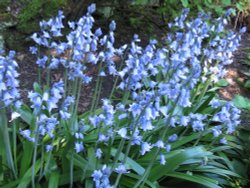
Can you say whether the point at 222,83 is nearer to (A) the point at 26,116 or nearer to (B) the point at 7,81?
(A) the point at 26,116

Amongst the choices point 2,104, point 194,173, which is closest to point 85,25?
point 2,104

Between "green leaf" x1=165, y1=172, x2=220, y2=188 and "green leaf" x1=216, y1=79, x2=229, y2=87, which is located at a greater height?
"green leaf" x1=216, y1=79, x2=229, y2=87

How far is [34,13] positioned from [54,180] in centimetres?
318

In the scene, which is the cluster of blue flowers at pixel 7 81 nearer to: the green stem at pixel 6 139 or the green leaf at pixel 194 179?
the green stem at pixel 6 139

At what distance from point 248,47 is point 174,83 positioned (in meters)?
5.69

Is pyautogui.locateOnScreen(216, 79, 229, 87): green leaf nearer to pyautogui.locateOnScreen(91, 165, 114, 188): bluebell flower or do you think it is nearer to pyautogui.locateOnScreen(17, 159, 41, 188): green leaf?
pyautogui.locateOnScreen(17, 159, 41, 188): green leaf

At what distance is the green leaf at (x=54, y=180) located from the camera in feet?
9.81

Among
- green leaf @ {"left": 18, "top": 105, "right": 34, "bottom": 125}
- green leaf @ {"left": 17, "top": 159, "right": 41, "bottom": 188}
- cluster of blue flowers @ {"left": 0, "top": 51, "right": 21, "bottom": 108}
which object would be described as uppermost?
cluster of blue flowers @ {"left": 0, "top": 51, "right": 21, "bottom": 108}

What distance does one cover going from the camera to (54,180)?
3.04m

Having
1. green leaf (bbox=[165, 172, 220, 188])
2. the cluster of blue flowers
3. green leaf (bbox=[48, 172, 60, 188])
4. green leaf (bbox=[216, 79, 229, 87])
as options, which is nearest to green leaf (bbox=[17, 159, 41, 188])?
green leaf (bbox=[48, 172, 60, 188])

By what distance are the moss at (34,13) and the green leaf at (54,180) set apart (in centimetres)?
298

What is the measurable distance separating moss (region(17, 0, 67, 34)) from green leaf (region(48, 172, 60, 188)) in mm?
2976

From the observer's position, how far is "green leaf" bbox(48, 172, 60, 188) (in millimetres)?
2989

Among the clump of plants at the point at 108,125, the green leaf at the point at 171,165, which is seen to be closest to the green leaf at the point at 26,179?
the clump of plants at the point at 108,125
